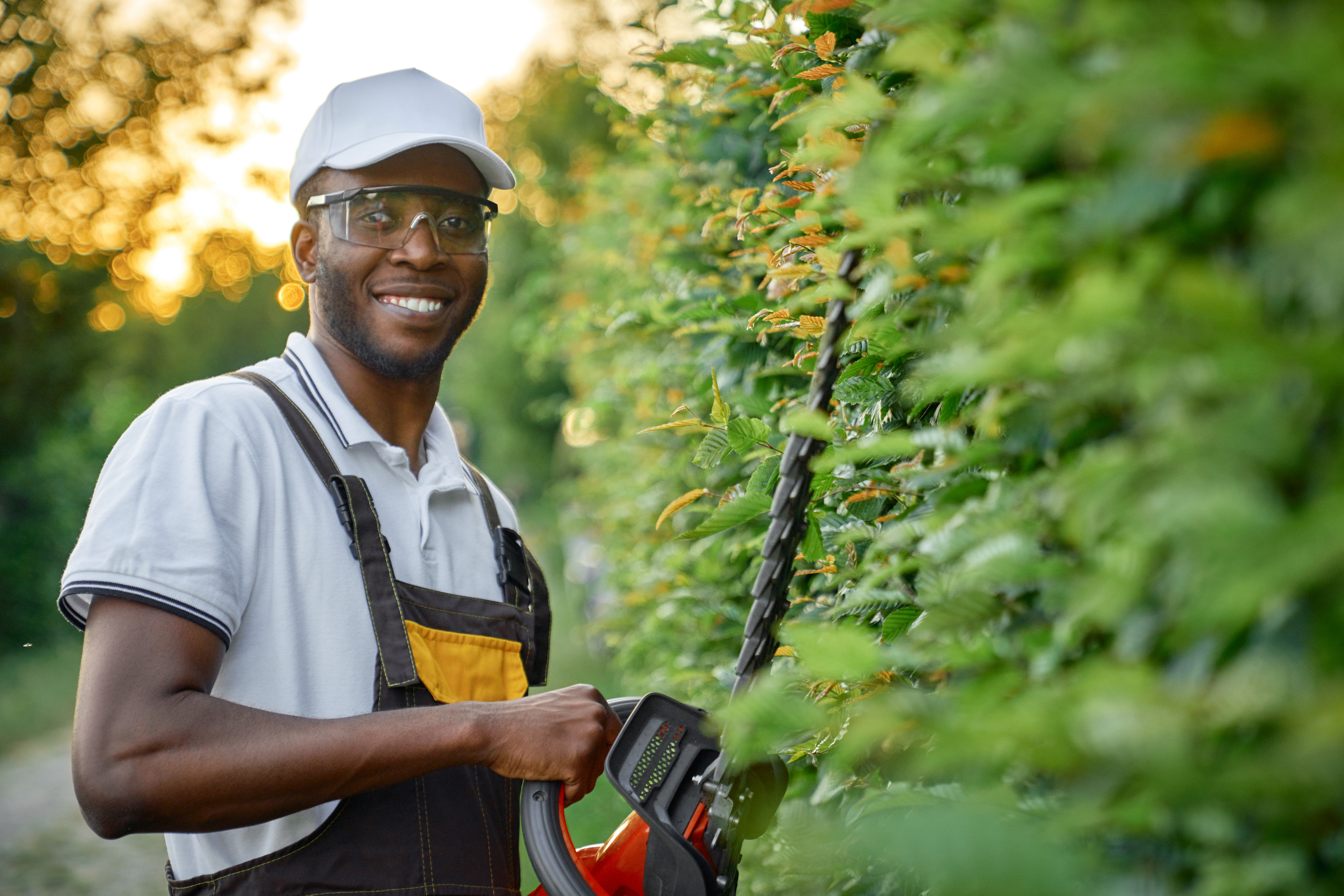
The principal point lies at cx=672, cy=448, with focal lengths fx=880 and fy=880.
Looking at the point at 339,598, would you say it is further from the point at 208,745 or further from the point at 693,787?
the point at 693,787

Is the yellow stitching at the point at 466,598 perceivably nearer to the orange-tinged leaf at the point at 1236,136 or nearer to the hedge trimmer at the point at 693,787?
the hedge trimmer at the point at 693,787

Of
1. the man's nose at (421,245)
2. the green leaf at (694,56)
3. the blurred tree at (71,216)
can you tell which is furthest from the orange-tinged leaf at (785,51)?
the blurred tree at (71,216)

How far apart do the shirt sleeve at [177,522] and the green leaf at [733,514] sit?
34.7 inches

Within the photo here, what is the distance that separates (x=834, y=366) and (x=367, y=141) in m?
1.63

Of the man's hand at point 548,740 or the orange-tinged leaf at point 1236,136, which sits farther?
the man's hand at point 548,740

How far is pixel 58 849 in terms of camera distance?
6.15 metres

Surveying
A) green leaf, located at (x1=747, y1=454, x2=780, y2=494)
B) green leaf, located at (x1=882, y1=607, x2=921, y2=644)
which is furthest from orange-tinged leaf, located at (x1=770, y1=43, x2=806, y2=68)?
green leaf, located at (x1=882, y1=607, x2=921, y2=644)

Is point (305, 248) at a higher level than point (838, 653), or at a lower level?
higher

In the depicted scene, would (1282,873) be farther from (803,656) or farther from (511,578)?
(511,578)

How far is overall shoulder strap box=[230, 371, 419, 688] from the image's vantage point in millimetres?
1789

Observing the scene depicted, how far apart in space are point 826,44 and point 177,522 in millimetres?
1330

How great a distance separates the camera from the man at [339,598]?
1452 mm

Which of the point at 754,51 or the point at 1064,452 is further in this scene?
the point at 754,51

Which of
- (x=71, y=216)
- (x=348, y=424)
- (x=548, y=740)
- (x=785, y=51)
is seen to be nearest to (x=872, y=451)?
(x=785, y=51)
